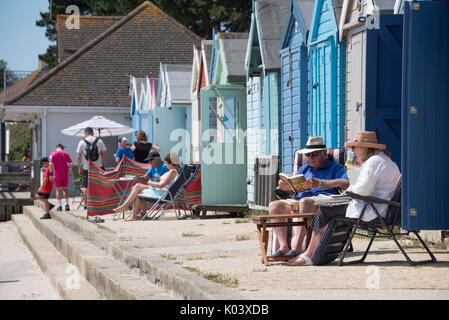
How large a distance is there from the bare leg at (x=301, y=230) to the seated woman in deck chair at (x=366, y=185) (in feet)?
1.26

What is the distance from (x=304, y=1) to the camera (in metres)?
13.3

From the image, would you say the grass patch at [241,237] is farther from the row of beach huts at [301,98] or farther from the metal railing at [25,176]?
the metal railing at [25,176]

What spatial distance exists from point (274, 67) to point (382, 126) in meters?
4.82

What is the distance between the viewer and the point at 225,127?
1656 cm

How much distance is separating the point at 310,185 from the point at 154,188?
673 cm

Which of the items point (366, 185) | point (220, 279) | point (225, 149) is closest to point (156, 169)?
point (225, 149)

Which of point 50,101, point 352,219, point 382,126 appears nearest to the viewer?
point 352,219

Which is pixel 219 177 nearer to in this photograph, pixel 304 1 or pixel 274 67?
pixel 274 67

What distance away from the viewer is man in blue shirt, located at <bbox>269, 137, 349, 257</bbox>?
813cm

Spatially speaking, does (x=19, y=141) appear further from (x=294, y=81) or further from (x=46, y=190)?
(x=294, y=81)

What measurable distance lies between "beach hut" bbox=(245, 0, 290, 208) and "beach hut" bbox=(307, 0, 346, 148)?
1619 mm

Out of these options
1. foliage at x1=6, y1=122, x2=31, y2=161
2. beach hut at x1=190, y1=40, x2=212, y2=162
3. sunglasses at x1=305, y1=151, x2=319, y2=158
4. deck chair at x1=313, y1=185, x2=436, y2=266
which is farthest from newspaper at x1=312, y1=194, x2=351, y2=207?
foliage at x1=6, y1=122, x2=31, y2=161

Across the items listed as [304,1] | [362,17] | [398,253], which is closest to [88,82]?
[304,1]

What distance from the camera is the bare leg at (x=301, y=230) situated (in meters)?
8.10
